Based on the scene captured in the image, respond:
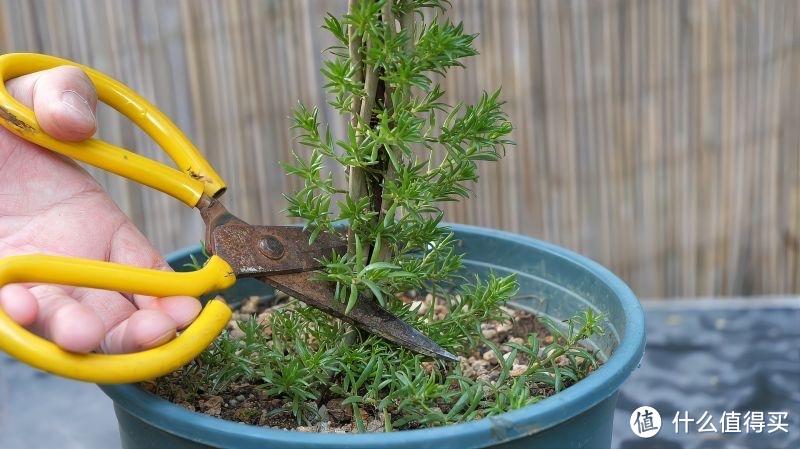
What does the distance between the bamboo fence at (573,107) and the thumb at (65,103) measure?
0.92m

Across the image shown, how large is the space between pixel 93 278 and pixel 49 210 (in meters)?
0.27

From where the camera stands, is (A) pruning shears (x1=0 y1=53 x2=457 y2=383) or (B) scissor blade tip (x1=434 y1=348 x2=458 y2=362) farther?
(B) scissor blade tip (x1=434 y1=348 x2=458 y2=362)

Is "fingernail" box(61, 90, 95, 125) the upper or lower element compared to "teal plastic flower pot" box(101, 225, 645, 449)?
upper

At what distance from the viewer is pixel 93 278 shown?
2.50 feet

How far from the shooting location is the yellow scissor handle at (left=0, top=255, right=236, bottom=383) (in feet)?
2.34

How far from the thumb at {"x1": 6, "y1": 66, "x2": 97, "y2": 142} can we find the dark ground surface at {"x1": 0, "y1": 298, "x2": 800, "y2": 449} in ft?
3.17

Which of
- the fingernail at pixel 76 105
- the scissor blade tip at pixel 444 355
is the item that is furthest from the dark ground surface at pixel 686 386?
the fingernail at pixel 76 105

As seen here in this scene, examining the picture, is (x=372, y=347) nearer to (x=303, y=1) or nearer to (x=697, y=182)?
(x=303, y=1)

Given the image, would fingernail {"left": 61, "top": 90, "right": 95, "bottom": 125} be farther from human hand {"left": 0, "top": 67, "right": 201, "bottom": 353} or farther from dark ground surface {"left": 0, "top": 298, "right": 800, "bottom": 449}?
dark ground surface {"left": 0, "top": 298, "right": 800, "bottom": 449}

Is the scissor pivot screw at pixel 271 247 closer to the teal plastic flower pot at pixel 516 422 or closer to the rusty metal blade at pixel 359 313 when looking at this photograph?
the rusty metal blade at pixel 359 313

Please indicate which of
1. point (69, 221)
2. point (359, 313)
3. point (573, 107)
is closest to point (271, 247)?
point (359, 313)

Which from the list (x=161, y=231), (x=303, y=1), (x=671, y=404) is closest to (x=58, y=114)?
(x=303, y=1)

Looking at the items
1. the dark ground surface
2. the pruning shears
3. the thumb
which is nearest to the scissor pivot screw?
the pruning shears

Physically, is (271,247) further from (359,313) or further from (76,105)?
(76,105)
